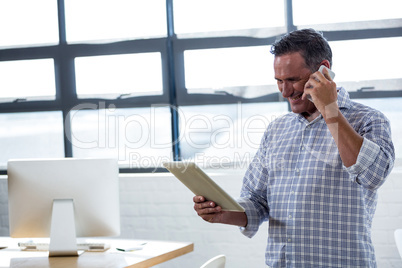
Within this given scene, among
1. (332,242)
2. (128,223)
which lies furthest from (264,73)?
(332,242)

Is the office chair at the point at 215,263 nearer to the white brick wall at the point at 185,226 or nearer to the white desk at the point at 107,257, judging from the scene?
the white desk at the point at 107,257

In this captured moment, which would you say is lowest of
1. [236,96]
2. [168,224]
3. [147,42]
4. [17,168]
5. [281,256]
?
[168,224]

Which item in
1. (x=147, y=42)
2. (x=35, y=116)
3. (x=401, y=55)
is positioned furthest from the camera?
(x=35, y=116)

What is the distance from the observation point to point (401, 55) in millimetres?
3559

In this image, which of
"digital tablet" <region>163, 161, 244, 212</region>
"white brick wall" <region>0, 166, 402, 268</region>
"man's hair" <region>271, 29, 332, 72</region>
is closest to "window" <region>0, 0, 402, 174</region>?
"white brick wall" <region>0, 166, 402, 268</region>

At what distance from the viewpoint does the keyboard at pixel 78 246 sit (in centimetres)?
279

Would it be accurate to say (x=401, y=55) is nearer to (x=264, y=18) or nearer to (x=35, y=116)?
(x=264, y=18)

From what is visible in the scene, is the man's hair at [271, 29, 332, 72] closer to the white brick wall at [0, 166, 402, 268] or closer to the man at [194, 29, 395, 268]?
the man at [194, 29, 395, 268]

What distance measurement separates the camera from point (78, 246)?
9.13 feet

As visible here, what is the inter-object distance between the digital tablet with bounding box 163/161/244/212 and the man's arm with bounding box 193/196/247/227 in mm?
21

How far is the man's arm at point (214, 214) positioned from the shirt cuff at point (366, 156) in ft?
1.80

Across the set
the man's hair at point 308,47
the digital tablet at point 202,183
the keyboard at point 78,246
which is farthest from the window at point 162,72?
the digital tablet at point 202,183

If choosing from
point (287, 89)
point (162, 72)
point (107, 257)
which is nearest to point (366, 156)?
point (287, 89)

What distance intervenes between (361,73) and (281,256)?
1990mm
